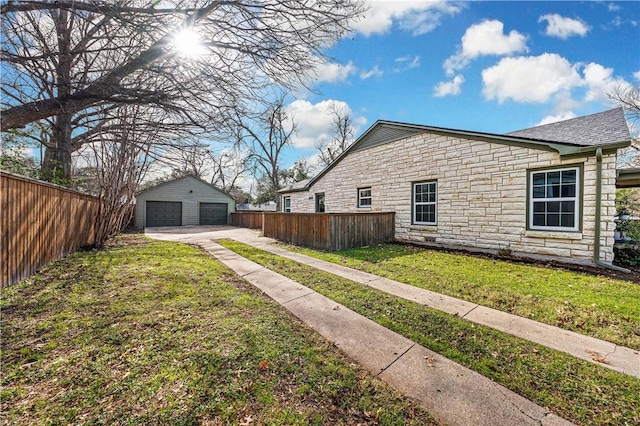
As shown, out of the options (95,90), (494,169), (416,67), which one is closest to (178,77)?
(95,90)

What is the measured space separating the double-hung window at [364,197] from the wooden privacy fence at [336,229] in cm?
184

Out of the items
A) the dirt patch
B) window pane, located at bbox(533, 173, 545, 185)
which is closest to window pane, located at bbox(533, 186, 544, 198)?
window pane, located at bbox(533, 173, 545, 185)

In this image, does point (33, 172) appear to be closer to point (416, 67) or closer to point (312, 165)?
point (416, 67)

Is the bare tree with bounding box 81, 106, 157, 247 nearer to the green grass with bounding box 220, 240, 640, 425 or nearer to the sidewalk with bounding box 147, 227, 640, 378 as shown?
the sidewalk with bounding box 147, 227, 640, 378

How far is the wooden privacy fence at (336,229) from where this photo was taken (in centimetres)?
877

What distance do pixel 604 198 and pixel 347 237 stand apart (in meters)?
6.65

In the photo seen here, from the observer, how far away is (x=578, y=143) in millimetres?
6465

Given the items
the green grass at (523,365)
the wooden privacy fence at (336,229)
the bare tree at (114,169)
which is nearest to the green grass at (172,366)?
the green grass at (523,365)

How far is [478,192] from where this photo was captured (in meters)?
8.09

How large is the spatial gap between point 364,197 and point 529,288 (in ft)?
26.3

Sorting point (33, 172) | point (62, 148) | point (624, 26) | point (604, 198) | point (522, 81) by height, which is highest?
point (624, 26)

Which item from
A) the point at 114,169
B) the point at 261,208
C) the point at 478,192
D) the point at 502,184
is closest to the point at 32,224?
the point at 114,169

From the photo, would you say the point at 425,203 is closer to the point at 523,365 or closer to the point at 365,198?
the point at 365,198

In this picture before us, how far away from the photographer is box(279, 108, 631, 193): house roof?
5.98m
